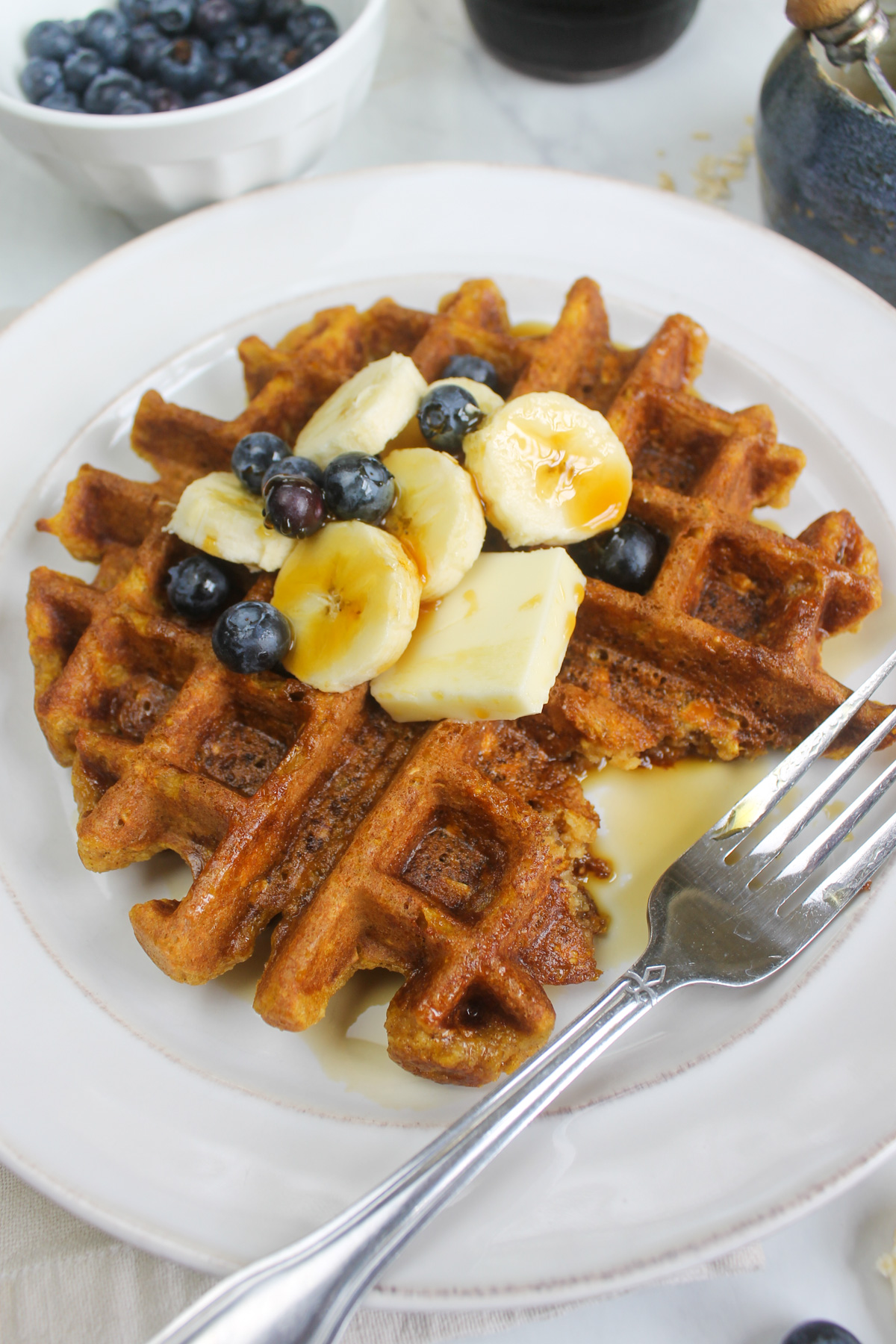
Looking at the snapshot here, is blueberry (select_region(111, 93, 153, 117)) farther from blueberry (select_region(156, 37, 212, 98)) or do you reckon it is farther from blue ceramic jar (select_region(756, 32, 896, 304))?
blue ceramic jar (select_region(756, 32, 896, 304))

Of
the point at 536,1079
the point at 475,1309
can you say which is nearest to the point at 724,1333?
the point at 475,1309

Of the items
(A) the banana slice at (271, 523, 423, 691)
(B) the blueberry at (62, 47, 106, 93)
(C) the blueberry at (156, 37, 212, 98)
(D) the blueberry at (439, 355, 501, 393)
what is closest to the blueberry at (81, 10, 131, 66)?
(B) the blueberry at (62, 47, 106, 93)

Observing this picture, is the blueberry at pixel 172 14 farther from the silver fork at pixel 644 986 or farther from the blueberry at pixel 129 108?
the silver fork at pixel 644 986

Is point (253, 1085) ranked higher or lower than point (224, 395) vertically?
lower

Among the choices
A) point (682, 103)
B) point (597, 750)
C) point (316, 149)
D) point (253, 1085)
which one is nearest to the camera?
point (253, 1085)

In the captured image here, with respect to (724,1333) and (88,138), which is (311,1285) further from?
(88,138)
